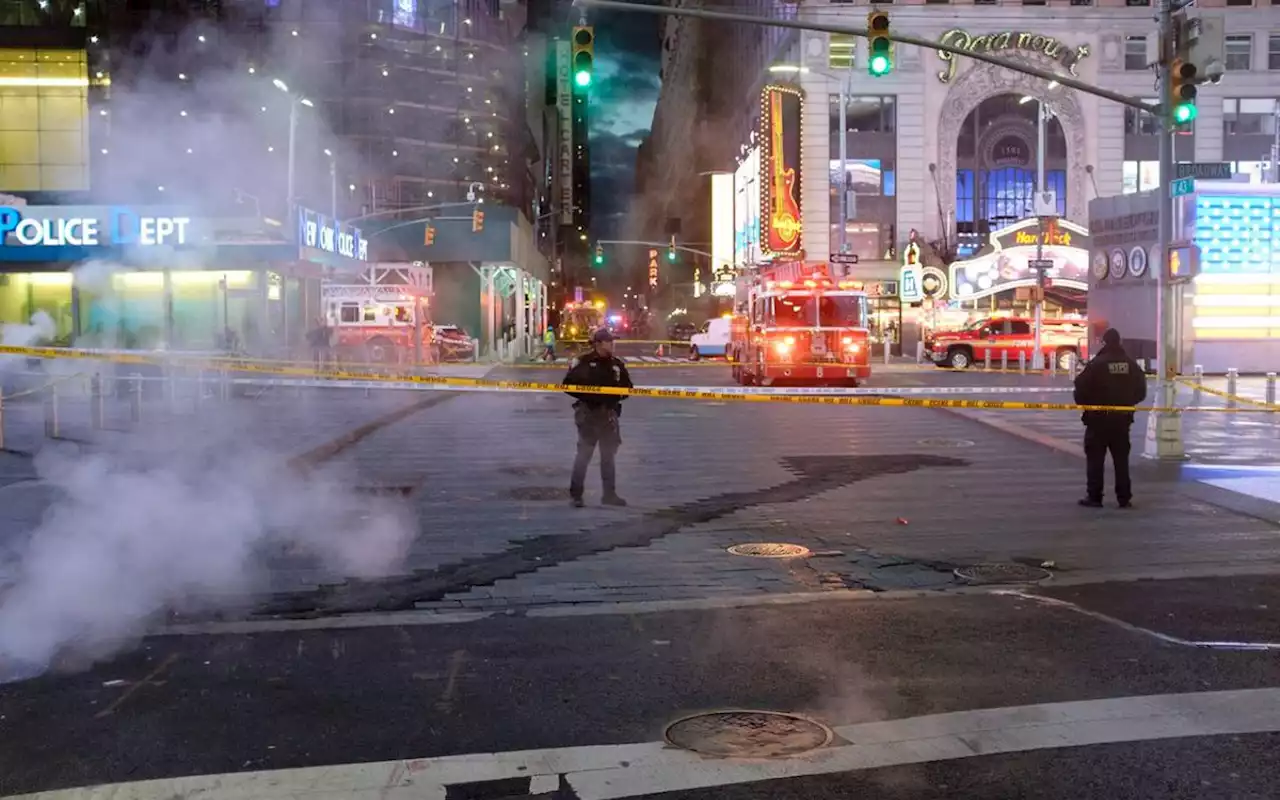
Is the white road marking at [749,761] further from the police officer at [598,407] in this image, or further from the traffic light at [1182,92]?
the traffic light at [1182,92]

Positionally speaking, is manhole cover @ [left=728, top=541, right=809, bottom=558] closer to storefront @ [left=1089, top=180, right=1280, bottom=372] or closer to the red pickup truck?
storefront @ [left=1089, top=180, right=1280, bottom=372]

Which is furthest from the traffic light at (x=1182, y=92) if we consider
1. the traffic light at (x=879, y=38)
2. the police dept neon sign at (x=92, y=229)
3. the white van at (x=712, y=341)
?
the white van at (x=712, y=341)

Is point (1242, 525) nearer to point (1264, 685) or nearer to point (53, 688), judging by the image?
point (1264, 685)

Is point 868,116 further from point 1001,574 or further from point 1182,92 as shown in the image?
point 1001,574

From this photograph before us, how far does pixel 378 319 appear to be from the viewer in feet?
113

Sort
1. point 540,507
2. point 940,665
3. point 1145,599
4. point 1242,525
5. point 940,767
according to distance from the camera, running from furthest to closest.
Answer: point 540,507 < point 1242,525 < point 1145,599 < point 940,665 < point 940,767

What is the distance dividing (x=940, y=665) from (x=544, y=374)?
92.1 ft

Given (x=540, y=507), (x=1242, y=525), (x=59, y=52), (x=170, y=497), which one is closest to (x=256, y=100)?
(x=170, y=497)

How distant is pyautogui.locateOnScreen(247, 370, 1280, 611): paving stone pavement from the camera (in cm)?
747

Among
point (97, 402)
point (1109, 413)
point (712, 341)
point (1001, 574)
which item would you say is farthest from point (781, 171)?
point (1001, 574)

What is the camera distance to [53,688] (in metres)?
5.07

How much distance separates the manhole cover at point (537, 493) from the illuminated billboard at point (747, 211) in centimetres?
3319

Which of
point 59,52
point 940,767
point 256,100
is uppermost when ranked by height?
point 59,52

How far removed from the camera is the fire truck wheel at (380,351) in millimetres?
33569
